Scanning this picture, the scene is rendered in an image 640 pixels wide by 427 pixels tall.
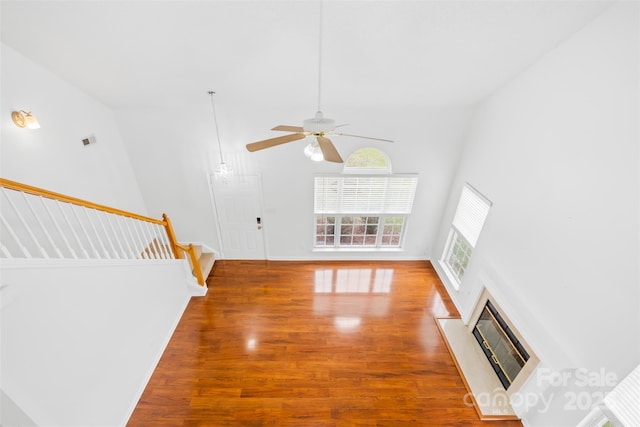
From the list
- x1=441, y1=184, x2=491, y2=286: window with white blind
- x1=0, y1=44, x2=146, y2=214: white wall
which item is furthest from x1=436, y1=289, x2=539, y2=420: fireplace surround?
x1=0, y1=44, x2=146, y2=214: white wall

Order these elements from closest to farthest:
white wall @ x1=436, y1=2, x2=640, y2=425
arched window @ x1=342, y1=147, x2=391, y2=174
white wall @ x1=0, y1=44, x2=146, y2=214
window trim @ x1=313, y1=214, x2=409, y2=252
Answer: white wall @ x1=436, y1=2, x2=640, y2=425, white wall @ x1=0, y1=44, x2=146, y2=214, arched window @ x1=342, y1=147, x2=391, y2=174, window trim @ x1=313, y1=214, x2=409, y2=252

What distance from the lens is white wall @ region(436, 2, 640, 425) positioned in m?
2.30

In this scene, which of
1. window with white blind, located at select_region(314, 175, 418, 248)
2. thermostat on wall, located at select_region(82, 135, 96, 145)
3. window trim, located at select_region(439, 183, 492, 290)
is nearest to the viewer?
thermostat on wall, located at select_region(82, 135, 96, 145)

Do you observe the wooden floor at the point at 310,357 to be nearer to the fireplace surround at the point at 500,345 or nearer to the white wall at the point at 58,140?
the fireplace surround at the point at 500,345

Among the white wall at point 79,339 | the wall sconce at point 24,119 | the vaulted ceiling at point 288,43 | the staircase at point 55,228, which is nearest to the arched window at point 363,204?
the vaulted ceiling at point 288,43

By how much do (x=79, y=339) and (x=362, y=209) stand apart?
4.74m

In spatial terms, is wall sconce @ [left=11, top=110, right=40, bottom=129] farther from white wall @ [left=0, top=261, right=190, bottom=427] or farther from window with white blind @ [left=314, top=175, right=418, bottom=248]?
window with white blind @ [left=314, top=175, right=418, bottom=248]

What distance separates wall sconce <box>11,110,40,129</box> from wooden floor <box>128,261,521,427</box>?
3457 millimetres

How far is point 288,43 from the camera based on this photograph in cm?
305

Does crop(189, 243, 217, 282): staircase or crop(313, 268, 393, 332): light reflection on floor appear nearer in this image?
crop(313, 268, 393, 332): light reflection on floor

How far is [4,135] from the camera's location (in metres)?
3.08

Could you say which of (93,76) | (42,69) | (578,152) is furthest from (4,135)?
(578,152)

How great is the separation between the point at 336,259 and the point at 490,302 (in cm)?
312

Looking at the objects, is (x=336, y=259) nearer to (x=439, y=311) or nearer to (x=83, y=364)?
(x=439, y=311)
